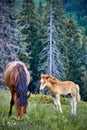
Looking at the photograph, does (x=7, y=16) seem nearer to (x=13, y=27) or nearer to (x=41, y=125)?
(x=13, y=27)

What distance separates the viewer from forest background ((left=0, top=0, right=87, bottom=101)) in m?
43.8

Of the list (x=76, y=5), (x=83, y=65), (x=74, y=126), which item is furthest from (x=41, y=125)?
(x=76, y=5)

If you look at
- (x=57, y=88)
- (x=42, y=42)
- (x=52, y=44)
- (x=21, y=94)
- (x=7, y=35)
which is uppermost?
Answer: (x=21, y=94)

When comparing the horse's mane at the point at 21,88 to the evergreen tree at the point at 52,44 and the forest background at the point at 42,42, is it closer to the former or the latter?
the forest background at the point at 42,42

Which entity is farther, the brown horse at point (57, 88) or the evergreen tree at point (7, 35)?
the evergreen tree at point (7, 35)

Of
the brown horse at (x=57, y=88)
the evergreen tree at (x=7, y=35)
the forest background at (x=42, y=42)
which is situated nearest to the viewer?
the brown horse at (x=57, y=88)

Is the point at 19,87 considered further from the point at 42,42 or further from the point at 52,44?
the point at 42,42

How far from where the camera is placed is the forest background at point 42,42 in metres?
43.8

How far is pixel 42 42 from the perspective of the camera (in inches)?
2000

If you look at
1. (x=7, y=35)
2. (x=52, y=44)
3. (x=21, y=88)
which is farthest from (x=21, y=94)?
(x=52, y=44)

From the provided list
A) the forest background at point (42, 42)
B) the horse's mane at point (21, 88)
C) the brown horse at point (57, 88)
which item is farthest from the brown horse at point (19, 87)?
the forest background at point (42, 42)

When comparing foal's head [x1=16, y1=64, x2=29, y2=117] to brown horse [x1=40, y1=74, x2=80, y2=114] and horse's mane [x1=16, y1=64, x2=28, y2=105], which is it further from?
brown horse [x1=40, y1=74, x2=80, y2=114]

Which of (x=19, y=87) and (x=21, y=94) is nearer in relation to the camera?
(x=21, y=94)

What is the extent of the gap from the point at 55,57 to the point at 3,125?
133 feet
